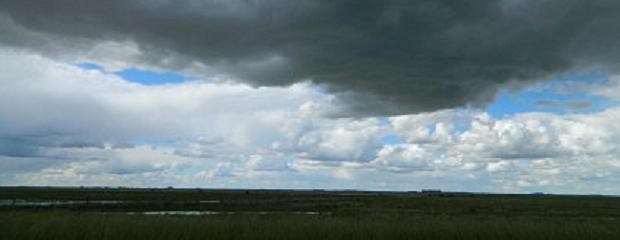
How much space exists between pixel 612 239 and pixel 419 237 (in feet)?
20.2

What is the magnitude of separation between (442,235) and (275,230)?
5.38 metres

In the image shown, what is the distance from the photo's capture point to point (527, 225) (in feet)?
80.2

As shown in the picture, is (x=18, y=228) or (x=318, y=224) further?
(x=318, y=224)

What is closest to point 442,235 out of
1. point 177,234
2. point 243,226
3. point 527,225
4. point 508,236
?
point 508,236

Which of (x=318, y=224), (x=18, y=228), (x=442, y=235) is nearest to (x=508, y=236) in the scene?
(x=442, y=235)

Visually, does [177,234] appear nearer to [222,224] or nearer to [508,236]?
[222,224]

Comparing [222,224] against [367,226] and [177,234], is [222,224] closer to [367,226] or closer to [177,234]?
[177,234]

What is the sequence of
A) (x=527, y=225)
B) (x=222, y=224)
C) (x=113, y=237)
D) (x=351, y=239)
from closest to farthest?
(x=113, y=237) → (x=351, y=239) → (x=222, y=224) → (x=527, y=225)

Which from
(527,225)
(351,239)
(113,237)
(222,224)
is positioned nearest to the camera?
(113,237)

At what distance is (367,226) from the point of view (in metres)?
23.1

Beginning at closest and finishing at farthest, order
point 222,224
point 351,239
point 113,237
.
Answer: point 113,237 → point 351,239 → point 222,224

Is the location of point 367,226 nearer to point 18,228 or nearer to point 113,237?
point 113,237

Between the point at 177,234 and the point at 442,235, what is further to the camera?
the point at 442,235

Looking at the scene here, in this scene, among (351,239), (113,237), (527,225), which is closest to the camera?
(113,237)
